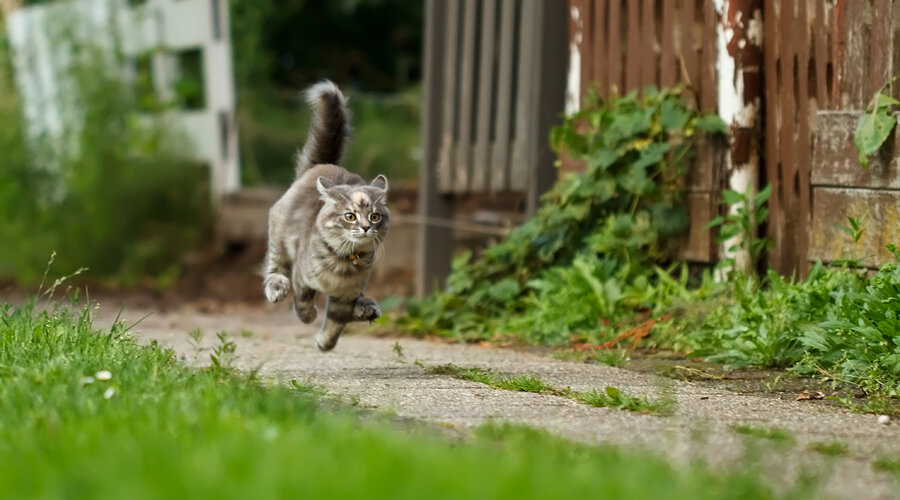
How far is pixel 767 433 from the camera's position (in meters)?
3.94

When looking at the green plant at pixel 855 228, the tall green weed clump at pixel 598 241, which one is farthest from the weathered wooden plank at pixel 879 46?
the tall green weed clump at pixel 598 241

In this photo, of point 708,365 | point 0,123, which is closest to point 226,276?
point 0,123

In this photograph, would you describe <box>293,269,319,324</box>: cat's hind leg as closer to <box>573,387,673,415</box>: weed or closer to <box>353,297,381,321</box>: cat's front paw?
<box>353,297,381,321</box>: cat's front paw

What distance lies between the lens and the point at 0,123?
1394 centimetres

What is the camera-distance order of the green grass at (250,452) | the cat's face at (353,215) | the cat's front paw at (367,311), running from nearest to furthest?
1. the green grass at (250,452)
2. the cat's face at (353,215)
3. the cat's front paw at (367,311)

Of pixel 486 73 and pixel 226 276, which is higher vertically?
pixel 486 73

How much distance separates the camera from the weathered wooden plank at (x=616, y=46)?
7977 millimetres

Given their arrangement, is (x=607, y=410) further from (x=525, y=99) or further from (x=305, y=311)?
(x=525, y=99)

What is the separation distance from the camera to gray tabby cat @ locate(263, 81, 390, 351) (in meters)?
5.84

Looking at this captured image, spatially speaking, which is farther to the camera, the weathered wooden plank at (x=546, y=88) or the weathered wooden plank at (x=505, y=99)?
the weathered wooden plank at (x=505, y=99)

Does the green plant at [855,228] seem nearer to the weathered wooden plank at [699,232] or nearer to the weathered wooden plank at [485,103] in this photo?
the weathered wooden plank at [699,232]

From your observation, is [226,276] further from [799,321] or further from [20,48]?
[799,321]

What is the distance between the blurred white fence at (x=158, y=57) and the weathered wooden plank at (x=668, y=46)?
254 inches

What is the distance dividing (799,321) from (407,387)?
1953mm
